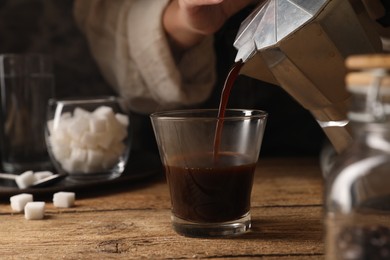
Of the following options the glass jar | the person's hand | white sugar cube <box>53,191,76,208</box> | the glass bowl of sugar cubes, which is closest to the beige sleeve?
the person's hand

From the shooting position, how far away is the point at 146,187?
1.01m

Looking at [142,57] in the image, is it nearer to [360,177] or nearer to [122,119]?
[122,119]

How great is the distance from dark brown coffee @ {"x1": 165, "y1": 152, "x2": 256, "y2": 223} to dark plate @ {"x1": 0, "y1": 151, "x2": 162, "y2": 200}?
26 centimetres

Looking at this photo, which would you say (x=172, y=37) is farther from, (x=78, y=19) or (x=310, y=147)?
A: (x=310, y=147)

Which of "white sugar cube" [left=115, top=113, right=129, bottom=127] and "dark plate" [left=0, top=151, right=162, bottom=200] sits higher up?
"white sugar cube" [left=115, top=113, right=129, bottom=127]

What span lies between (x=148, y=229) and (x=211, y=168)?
0.40 feet

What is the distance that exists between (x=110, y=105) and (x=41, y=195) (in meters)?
0.20

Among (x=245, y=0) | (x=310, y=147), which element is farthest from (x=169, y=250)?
(x=310, y=147)

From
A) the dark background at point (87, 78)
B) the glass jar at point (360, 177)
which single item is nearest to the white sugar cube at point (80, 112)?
the dark background at point (87, 78)

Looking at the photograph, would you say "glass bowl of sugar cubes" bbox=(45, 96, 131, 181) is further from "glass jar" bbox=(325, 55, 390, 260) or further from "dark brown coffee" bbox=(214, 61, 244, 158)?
"glass jar" bbox=(325, 55, 390, 260)

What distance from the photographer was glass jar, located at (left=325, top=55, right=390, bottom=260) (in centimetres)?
49

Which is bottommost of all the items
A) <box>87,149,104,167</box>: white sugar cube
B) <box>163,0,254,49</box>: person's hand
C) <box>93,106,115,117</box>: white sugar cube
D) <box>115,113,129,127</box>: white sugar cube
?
<box>87,149,104,167</box>: white sugar cube

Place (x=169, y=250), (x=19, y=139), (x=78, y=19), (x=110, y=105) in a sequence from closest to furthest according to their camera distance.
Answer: (x=169, y=250) < (x=110, y=105) < (x=19, y=139) < (x=78, y=19)

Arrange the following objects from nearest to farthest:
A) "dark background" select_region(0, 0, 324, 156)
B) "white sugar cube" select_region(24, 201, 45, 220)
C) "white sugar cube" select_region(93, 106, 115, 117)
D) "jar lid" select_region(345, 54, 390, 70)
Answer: "jar lid" select_region(345, 54, 390, 70)
"white sugar cube" select_region(24, 201, 45, 220)
"white sugar cube" select_region(93, 106, 115, 117)
"dark background" select_region(0, 0, 324, 156)
